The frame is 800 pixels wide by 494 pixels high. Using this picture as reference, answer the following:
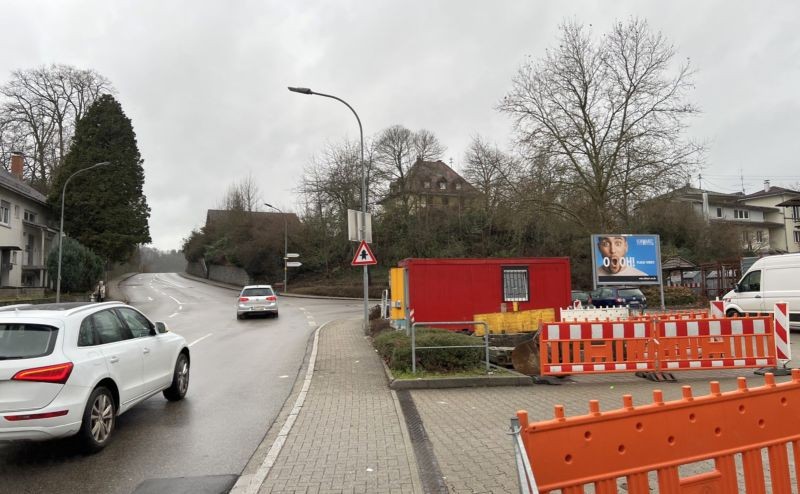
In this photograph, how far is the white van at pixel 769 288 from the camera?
16388mm

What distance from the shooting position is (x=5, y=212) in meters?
35.4

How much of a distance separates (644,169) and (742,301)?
10876 millimetres

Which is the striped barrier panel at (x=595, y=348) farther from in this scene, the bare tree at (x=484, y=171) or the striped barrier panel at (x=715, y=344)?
→ the bare tree at (x=484, y=171)

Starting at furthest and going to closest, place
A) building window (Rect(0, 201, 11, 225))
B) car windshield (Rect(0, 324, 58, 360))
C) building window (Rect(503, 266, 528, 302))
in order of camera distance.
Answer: building window (Rect(0, 201, 11, 225)), building window (Rect(503, 266, 528, 302)), car windshield (Rect(0, 324, 58, 360))

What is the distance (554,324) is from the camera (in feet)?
28.3

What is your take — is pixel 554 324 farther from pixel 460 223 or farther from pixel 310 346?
pixel 460 223

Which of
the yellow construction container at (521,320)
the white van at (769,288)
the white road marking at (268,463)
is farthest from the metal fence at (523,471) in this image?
the white van at (769,288)

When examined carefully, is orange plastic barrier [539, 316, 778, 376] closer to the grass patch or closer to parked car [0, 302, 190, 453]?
the grass patch

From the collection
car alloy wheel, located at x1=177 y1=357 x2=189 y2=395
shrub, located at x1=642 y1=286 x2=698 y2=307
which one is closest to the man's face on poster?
car alloy wheel, located at x1=177 y1=357 x2=189 y2=395

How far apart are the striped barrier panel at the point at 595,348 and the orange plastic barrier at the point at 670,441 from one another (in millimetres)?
4612

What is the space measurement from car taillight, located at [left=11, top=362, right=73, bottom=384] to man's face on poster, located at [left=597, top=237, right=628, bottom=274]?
43.0ft

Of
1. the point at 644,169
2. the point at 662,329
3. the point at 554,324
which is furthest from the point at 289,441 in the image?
the point at 644,169

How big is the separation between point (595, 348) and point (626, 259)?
6786 millimetres

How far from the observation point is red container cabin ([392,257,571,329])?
567 inches
